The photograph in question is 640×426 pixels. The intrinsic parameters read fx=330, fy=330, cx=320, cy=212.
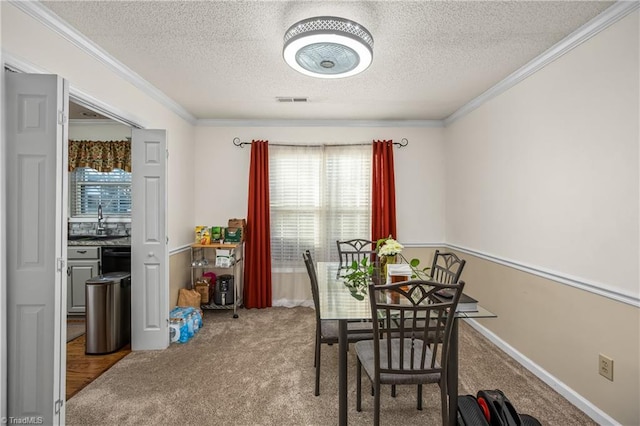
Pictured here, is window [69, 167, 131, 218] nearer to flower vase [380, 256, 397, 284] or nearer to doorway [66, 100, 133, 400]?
doorway [66, 100, 133, 400]

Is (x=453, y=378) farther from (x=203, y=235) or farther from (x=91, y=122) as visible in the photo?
(x=91, y=122)

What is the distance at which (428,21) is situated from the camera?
210cm

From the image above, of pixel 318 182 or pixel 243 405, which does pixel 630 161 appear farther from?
pixel 318 182

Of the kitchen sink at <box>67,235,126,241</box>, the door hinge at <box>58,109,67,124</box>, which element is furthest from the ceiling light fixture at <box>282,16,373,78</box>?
the kitchen sink at <box>67,235,126,241</box>

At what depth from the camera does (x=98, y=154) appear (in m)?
4.29

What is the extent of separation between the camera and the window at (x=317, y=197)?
4488 mm

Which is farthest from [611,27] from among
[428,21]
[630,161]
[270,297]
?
[270,297]

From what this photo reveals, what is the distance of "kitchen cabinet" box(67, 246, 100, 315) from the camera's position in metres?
3.93

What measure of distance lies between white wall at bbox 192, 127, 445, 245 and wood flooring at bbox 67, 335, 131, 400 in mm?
1903

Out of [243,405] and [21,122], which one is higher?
[21,122]

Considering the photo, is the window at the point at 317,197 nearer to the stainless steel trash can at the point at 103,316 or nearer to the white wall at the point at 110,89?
the white wall at the point at 110,89

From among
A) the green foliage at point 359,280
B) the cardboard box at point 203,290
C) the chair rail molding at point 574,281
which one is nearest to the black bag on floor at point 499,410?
the green foliage at point 359,280

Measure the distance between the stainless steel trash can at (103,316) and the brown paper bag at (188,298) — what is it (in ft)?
2.40

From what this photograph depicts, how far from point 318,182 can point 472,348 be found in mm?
2634
